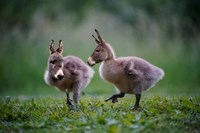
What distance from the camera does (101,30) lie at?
870 inches

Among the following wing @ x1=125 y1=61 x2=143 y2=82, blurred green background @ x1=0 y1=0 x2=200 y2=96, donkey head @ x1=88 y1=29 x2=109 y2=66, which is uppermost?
blurred green background @ x1=0 y1=0 x2=200 y2=96

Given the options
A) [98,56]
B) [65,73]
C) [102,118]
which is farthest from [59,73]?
[102,118]

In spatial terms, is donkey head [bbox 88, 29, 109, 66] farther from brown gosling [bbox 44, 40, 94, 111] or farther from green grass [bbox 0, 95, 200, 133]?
green grass [bbox 0, 95, 200, 133]

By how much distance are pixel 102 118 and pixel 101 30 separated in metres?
15.1

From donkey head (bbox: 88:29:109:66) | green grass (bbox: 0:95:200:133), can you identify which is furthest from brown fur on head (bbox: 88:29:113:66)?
green grass (bbox: 0:95:200:133)

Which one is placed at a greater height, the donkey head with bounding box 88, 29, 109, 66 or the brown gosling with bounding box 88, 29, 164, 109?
the donkey head with bounding box 88, 29, 109, 66

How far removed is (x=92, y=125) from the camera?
702cm

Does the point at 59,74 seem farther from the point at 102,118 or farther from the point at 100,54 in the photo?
the point at 102,118

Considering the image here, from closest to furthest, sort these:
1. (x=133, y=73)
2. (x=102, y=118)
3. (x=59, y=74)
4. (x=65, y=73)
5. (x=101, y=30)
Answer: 1. (x=102, y=118)
2. (x=133, y=73)
3. (x=59, y=74)
4. (x=65, y=73)
5. (x=101, y=30)

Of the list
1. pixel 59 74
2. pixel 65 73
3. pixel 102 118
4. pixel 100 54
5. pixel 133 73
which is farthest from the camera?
pixel 65 73

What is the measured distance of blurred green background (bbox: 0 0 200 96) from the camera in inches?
782

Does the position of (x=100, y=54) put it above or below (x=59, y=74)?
above

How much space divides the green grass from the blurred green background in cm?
1053

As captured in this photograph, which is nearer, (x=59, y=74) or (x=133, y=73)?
(x=133, y=73)
